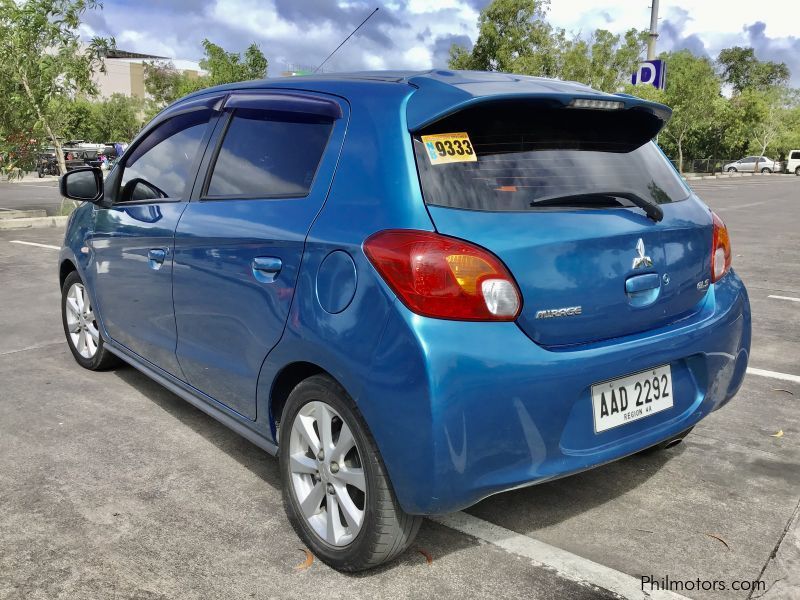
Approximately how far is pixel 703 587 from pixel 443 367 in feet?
4.10

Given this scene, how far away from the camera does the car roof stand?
2.42 m

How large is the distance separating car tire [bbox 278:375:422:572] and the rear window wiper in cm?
94

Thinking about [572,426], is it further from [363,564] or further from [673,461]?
[673,461]

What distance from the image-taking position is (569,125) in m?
2.69

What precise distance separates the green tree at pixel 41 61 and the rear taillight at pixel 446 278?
13818 millimetres

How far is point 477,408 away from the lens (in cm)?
218

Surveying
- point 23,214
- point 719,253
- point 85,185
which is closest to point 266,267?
Result: point 719,253

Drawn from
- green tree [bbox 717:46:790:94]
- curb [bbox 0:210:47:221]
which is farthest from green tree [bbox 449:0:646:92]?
green tree [bbox 717:46:790:94]

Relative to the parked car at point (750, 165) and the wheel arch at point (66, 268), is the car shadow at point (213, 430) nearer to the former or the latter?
the wheel arch at point (66, 268)

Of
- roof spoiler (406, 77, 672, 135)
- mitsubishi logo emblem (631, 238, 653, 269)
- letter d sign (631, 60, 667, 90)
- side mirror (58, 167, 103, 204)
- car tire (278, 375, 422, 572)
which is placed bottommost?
car tire (278, 375, 422, 572)

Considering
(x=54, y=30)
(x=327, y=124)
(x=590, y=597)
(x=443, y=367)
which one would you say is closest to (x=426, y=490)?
(x=443, y=367)

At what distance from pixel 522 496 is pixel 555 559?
0.52m

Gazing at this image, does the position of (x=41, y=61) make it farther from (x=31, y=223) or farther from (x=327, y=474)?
(x=327, y=474)

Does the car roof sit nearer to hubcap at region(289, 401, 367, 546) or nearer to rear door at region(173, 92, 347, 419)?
rear door at region(173, 92, 347, 419)
